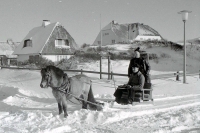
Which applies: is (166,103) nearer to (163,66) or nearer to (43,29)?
(163,66)

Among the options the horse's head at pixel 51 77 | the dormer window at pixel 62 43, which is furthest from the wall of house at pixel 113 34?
the horse's head at pixel 51 77

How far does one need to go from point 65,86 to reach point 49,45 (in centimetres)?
2412

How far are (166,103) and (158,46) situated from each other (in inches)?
912

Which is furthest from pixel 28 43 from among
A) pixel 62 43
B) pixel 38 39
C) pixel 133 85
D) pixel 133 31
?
pixel 133 85

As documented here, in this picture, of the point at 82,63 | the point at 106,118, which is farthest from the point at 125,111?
the point at 82,63

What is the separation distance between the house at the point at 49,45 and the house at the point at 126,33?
782 cm

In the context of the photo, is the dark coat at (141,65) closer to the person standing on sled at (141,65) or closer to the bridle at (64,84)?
the person standing on sled at (141,65)

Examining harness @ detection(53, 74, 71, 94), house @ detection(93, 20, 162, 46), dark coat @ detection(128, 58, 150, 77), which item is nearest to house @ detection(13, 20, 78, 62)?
house @ detection(93, 20, 162, 46)

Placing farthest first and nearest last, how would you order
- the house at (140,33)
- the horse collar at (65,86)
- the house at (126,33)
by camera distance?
1. the house at (140,33)
2. the house at (126,33)
3. the horse collar at (65,86)

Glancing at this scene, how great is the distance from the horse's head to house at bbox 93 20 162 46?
31.1 metres

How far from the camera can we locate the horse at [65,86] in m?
6.61

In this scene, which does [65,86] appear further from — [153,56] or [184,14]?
[153,56]

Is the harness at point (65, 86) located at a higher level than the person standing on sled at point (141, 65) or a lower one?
lower

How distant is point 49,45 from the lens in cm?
3022
